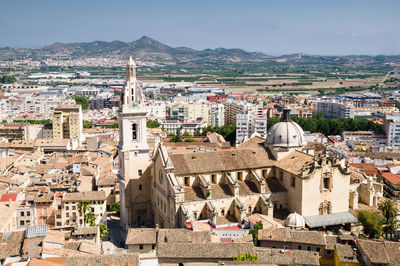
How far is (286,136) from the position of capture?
5647 centimetres

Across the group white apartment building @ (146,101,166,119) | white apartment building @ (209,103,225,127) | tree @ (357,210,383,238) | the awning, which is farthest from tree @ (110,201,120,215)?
white apartment building @ (146,101,166,119)

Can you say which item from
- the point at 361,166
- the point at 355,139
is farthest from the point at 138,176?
the point at 355,139

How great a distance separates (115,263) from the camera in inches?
1478

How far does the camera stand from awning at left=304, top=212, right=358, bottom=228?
165 feet

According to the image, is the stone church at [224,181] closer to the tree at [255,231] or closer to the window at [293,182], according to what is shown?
the window at [293,182]

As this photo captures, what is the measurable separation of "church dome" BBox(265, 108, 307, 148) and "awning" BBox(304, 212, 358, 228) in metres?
9.45

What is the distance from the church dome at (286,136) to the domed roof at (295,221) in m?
10.8

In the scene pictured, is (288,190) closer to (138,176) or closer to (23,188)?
(138,176)

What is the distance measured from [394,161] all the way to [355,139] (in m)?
30.0

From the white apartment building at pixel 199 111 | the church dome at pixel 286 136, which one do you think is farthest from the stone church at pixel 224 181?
the white apartment building at pixel 199 111

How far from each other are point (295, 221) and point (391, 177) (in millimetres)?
31763

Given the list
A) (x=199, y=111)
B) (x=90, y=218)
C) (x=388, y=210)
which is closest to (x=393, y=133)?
(x=388, y=210)

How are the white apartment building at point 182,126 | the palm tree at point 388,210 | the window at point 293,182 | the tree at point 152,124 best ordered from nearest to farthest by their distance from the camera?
the window at point 293,182 → the palm tree at point 388,210 → the tree at point 152,124 → the white apartment building at point 182,126

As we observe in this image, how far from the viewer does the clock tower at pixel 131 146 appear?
56312 mm
